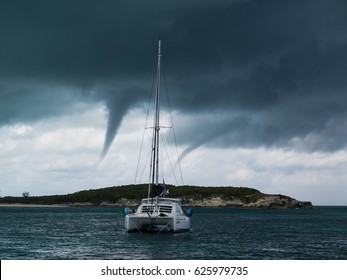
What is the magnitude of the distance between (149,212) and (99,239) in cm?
756

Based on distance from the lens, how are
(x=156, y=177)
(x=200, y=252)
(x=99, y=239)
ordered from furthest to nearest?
(x=156, y=177)
(x=99, y=239)
(x=200, y=252)

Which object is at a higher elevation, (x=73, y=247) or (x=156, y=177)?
(x=156, y=177)

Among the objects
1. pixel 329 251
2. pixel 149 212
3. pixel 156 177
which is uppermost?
pixel 156 177

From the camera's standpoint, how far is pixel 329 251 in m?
51.8
